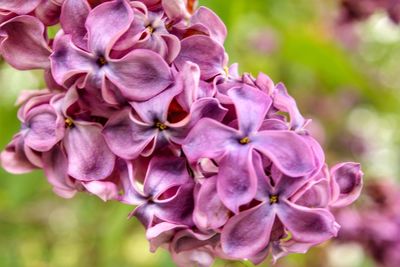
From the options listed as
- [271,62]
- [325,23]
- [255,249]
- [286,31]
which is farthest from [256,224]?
[325,23]

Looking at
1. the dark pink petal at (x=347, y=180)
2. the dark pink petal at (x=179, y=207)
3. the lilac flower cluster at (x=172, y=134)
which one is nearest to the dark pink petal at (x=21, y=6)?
the lilac flower cluster at (x=172, y=134)

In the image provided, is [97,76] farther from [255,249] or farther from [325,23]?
[325,23]

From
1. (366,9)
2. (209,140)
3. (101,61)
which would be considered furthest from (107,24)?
(366,9)

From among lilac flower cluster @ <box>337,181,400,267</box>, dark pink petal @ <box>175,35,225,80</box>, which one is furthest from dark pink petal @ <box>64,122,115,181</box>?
lilac flower cluster @ <box>337,181,400,267</box>

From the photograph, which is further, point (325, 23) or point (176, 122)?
point (325, 23)

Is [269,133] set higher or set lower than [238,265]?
higher

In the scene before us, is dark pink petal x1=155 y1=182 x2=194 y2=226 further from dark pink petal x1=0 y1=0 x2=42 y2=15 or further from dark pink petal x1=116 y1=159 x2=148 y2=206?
dark pink petal x1=0 y1=0 x2=42 y2=15

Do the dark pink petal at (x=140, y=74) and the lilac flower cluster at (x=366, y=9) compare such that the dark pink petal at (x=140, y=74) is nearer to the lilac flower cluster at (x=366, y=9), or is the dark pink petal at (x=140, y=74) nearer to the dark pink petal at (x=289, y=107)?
the dark pink petal at (x=289, y=107)
